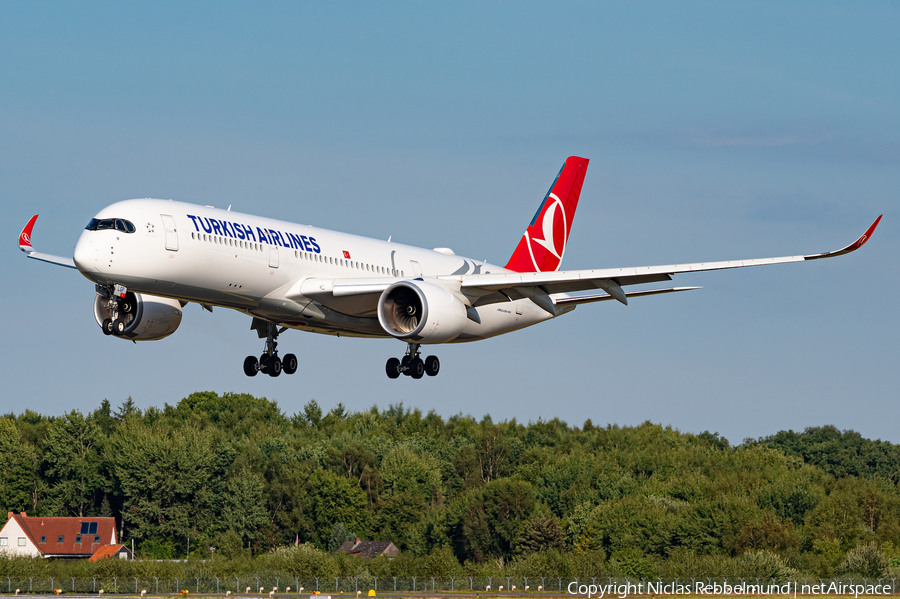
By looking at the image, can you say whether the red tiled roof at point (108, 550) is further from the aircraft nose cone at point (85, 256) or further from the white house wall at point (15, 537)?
the aircraft nose cone at point (85, 256)

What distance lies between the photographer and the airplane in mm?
38625

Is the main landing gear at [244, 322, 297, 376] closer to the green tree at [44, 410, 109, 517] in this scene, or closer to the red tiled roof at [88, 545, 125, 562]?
the red tiled roof at [88, 545, 125, 562]

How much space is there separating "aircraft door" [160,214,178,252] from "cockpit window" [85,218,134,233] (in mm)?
1131

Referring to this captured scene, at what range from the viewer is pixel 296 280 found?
142ft

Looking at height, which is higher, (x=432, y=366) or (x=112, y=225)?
(x=112, y=225)

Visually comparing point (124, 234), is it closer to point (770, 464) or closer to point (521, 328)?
point (521, 328)

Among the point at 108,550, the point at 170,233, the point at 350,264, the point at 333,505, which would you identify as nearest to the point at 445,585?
the point at 333,505

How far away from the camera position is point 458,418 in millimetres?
164375

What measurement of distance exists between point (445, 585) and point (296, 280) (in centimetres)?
5051

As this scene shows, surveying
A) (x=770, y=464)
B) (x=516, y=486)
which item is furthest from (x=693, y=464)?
(x=516, y=486)

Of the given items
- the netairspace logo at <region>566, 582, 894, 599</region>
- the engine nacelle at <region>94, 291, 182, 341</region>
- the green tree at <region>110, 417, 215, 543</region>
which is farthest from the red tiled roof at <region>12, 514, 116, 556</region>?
the engine nacelle at <region>94, 291, 182, 341</region>

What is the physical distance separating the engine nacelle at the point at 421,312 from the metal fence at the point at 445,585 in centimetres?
4186

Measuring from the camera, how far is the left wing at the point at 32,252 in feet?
156

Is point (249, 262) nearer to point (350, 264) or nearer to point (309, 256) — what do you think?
point (309, 256)
